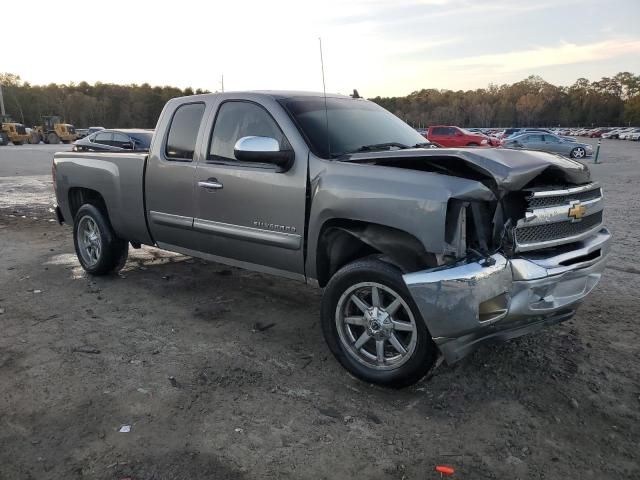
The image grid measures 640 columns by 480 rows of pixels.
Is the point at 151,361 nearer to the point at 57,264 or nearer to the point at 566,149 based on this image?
the point at 57,264

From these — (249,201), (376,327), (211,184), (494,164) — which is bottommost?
(376,327)

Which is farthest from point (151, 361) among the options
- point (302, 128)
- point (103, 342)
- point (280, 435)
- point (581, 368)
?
point (581, 368)

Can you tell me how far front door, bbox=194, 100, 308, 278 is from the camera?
12.8 feet

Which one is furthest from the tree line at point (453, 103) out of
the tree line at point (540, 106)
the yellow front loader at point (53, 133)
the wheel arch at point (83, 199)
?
the wheel arch at point (83, 199)

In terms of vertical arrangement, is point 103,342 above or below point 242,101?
below

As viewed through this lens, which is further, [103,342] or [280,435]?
[103,342]

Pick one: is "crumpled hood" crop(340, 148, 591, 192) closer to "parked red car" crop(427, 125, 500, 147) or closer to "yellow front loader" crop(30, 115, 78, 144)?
"parked red car" crop(427, 125, 500, 147)

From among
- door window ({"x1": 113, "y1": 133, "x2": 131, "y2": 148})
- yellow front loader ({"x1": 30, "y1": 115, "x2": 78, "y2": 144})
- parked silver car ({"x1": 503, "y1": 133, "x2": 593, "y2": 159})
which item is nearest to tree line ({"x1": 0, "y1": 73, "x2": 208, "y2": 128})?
yellow front loader ({"x1": 30, "y1": 115, "x2": 78, "y2": 144})

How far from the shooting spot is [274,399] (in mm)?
3332

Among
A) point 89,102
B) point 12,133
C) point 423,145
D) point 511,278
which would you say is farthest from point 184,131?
point 89,102

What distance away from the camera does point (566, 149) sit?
28125 millimetres

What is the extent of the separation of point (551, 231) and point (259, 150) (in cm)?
205

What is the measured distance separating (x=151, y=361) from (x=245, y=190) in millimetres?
1501

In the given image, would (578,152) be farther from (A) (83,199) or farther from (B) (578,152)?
(A) (83,199)
